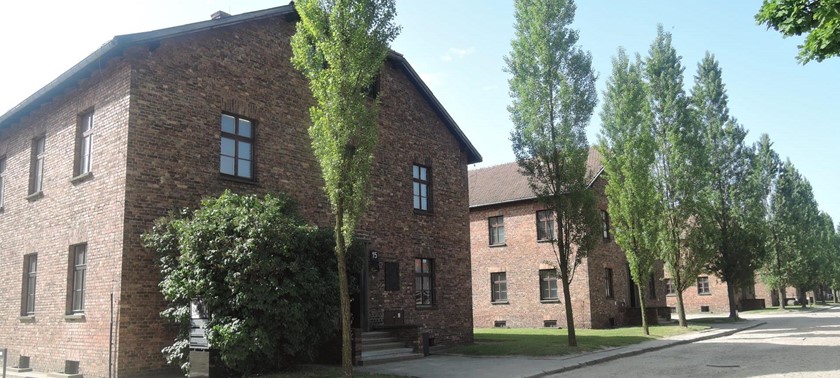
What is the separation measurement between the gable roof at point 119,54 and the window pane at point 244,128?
7.41 ft

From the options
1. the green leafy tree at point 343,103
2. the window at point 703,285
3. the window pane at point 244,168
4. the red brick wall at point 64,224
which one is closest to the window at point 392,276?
the window pane at point 244,168

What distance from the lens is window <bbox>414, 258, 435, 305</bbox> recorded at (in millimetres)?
18750

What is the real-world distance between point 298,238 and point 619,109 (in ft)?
54.6

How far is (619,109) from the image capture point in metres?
24.5

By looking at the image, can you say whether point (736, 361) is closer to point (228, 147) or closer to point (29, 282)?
point (228, 147)

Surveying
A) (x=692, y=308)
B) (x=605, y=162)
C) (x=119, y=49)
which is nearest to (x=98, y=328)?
(x=119, y=49)

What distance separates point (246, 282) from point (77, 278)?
495cm

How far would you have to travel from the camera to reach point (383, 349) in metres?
15.9

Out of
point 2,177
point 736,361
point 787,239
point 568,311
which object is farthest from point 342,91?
point 787,239

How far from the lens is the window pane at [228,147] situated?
14.3 metres

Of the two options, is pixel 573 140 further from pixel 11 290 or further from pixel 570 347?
pixel 11 290

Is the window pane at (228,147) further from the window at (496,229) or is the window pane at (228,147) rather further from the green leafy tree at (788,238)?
the green leafy tree at (788,238)

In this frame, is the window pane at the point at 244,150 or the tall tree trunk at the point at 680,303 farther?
the tall tree trunk at the point at 680,303

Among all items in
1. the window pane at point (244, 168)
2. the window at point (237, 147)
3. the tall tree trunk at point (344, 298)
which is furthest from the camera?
the window pane at point (244, 168)
